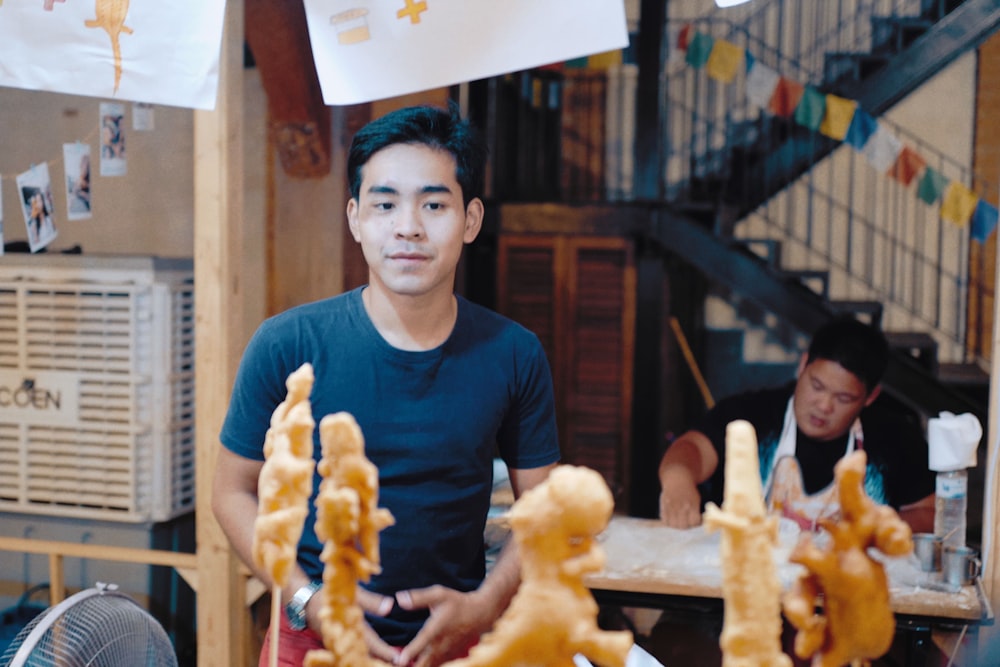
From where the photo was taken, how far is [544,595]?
119cm

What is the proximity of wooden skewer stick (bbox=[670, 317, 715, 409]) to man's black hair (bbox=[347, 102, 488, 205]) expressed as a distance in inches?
246

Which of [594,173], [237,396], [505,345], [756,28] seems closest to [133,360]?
[237,396]

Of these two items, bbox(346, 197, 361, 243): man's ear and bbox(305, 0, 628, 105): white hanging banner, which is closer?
bbox(346, 197, 361, 243): man's ear

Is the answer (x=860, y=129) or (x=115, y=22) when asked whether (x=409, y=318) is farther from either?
(x=860, y=129)

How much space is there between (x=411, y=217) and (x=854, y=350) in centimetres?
243

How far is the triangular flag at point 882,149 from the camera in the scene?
6812 mm

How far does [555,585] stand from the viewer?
1193mm

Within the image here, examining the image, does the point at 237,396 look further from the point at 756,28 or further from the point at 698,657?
the point at 756,28

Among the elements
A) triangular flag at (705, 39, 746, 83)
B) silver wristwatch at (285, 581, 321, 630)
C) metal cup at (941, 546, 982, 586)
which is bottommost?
metal cup at (941, 546, 982, 586)

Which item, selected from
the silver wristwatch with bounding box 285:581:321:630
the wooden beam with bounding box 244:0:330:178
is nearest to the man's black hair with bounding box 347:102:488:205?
the silver wristwatch with bounding box 285:581:321:630

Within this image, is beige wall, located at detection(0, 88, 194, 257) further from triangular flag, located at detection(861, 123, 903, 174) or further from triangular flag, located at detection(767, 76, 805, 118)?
triangular flag, located at detection(861, 123, 903, 174)

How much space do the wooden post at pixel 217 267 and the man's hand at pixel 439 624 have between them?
1.67 metres

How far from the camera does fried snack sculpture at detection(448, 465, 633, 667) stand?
1.14 metres

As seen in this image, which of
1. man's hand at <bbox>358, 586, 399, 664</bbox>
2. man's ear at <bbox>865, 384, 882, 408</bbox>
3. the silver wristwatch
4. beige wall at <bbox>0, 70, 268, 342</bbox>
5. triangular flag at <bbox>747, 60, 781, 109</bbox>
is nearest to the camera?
man's hand at <bbox>358, 586, 399, 664</bbox>
